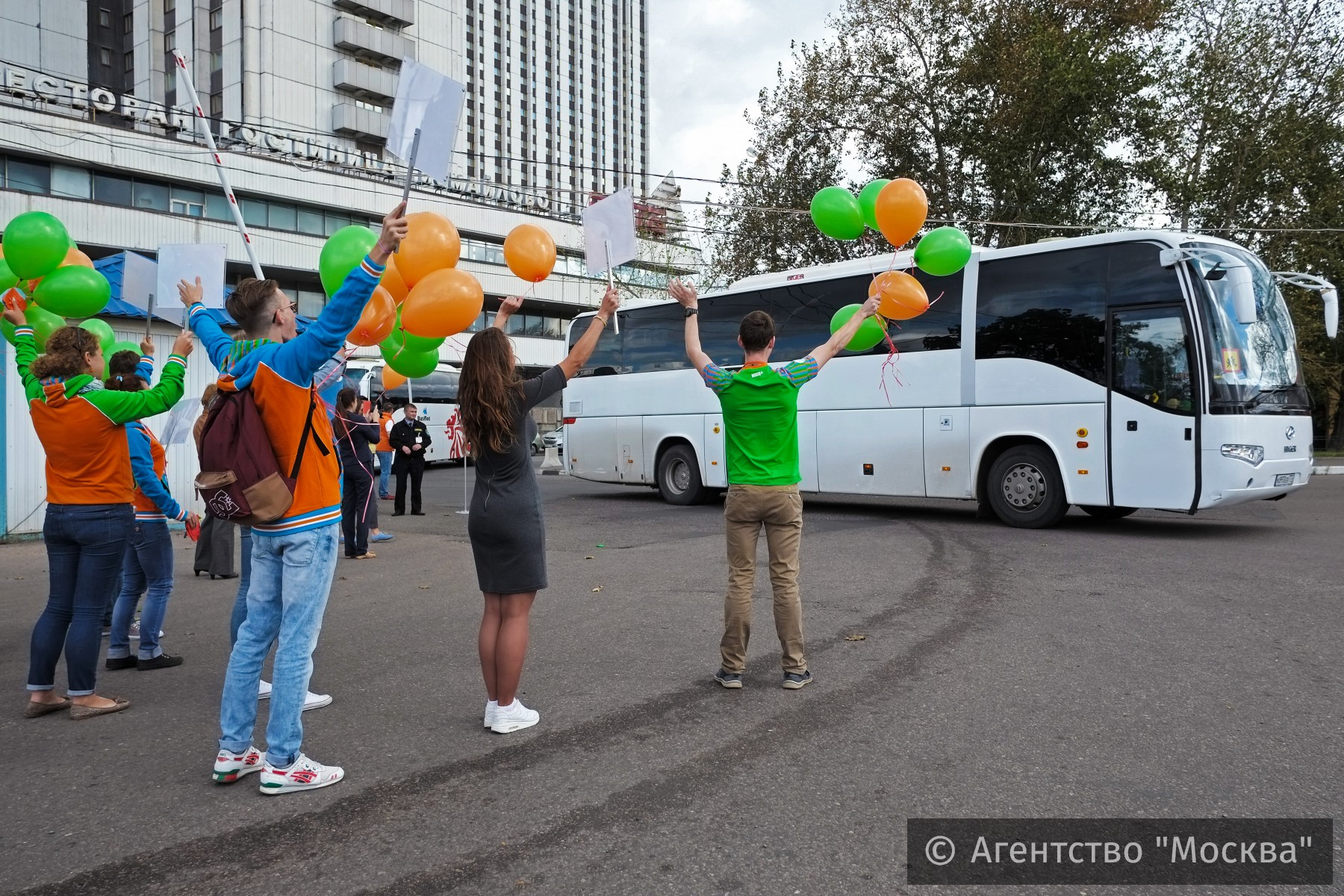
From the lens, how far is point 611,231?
18.3 ft

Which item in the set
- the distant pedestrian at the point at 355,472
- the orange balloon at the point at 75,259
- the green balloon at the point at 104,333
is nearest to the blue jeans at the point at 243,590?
the green balloon at the point at 104,333

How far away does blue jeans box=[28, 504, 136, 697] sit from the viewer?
15.4 feet

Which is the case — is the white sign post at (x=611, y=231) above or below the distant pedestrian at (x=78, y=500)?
above

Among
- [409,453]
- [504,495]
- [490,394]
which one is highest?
[490,394]

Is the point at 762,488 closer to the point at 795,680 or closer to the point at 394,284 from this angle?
the point at 795,680

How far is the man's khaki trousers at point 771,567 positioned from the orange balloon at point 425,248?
2.18 metres

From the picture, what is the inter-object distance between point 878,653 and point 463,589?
4.04m

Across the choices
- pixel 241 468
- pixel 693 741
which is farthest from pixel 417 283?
pixel 693 741

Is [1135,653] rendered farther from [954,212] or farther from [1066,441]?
[954,212]

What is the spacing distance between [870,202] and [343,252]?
405 cm

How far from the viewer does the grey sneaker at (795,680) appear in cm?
487

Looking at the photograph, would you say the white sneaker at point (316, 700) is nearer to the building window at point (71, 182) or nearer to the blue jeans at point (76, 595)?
the blue jeans at point (76, 595)

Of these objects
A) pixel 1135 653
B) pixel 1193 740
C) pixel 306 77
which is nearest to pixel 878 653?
pixel 1135 653

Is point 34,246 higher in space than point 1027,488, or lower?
A: higher
